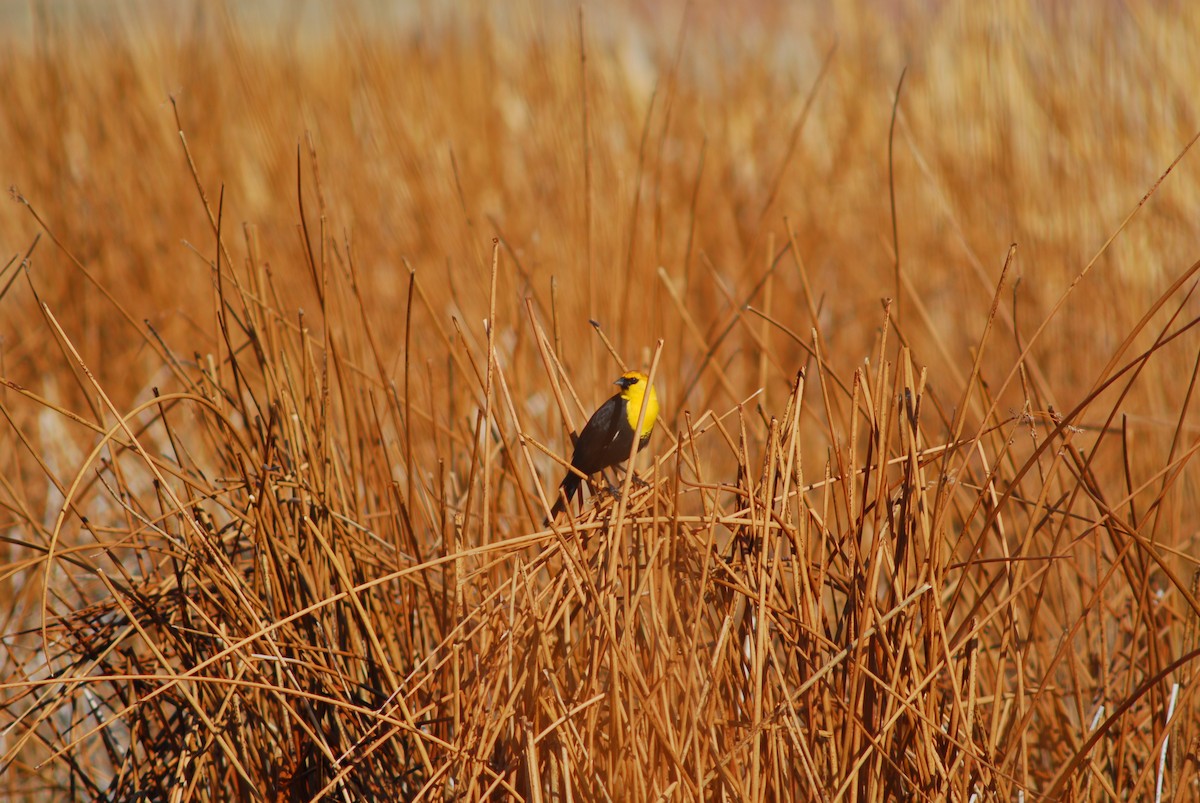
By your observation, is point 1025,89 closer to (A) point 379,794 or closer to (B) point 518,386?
(B) point 518,386

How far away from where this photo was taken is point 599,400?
1602 mm

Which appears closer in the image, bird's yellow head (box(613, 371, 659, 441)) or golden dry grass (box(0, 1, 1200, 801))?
golden dry grass (box(0, 1, 1200, 801))

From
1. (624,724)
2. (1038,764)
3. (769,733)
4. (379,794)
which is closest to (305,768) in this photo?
(379,794)

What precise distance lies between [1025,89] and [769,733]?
98.8 inches

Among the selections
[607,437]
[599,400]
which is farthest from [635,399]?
[599,400]

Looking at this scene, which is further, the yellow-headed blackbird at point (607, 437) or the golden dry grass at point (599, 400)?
the yellow-headed blackbird at point (607, 437)

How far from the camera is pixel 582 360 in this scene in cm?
196

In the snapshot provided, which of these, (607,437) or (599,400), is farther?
(599,400)

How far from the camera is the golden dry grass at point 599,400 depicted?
0.80m

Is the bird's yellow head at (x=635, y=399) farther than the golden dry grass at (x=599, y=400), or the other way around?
the bird's yellow head at (x=635, y=399)

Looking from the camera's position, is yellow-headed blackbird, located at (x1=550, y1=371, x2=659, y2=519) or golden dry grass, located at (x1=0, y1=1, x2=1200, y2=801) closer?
golden dry grass, located at (x1=0, y1=1, x2=1200, y2=801)

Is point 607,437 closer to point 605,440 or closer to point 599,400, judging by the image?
point 605,440

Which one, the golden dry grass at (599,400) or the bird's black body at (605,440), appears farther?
the bird's black body at (605,440)

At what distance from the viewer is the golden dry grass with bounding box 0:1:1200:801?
2.64 feet
